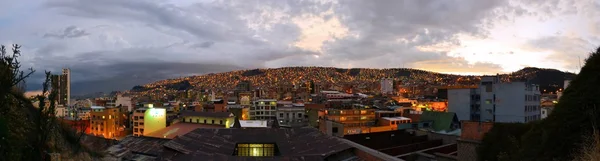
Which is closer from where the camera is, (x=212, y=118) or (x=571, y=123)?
(x=571, y=123)

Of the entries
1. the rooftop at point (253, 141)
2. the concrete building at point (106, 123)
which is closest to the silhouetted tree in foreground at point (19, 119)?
the rooftop at point (253, 141)

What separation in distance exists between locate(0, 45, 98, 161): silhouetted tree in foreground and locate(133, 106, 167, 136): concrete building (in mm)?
48446

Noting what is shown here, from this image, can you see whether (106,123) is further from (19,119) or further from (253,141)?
(19,119)

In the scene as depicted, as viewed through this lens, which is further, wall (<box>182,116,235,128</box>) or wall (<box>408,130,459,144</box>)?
wall (<box>182,116,235,128</box>)

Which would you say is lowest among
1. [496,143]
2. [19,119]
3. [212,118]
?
[212,118]

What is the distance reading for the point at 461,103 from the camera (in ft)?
124

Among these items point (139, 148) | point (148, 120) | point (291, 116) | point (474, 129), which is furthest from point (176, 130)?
point (474, 129)

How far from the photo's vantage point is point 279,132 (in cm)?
2114

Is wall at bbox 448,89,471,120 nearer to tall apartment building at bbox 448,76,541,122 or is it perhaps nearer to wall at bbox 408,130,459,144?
tall apartment building at bbox 448,76,541,122

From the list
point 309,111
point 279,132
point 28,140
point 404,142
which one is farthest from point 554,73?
point 28,140

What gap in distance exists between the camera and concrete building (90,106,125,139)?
57.0 m

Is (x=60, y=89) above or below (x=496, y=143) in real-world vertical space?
above

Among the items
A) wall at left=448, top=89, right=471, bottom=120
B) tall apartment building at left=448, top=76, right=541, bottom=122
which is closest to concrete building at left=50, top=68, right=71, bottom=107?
tall apartment building at left=448, top=76, right=541, bottom=122

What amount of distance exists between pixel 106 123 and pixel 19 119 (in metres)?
59.0
